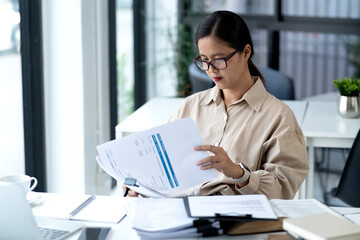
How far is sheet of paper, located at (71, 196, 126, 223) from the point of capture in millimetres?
1730

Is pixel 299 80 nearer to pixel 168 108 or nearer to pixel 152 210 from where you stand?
pixel 168 108

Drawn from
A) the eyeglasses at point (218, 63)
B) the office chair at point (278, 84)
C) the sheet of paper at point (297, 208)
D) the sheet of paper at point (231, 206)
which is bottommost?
the sheet of paper at point (297, 208)

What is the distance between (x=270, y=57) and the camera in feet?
15.7

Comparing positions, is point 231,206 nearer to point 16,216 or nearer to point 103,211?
point 103,211

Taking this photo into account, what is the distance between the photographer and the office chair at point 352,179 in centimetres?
240

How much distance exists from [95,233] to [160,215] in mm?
184

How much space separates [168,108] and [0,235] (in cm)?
186

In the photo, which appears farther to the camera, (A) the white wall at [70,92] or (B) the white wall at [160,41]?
(B) the white wall at [160,41]

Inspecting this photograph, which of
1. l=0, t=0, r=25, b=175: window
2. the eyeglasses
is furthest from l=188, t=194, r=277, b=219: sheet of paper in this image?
l=0, t=0, r=25, b=175: window

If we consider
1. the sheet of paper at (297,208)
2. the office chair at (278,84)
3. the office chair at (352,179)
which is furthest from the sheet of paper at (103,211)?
the office chair at (278,84)

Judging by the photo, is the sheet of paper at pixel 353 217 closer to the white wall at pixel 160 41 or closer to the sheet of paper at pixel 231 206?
the sheet of paper at pixel 231 206

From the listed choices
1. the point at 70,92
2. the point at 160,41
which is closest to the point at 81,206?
the point at 70,92

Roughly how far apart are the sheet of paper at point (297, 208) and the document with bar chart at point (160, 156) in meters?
0.22

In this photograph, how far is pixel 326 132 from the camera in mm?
2750
